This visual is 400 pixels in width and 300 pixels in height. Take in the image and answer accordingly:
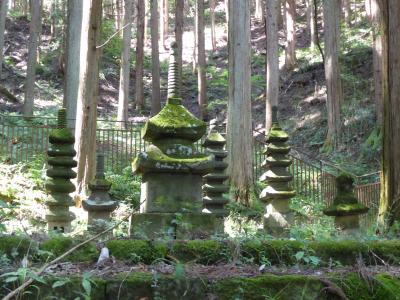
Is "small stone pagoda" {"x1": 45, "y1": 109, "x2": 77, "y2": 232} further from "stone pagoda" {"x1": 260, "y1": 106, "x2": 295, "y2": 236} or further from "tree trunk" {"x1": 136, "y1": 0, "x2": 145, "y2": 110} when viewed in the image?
"tree trunk" {"x1": 136, "y1": 0, "x2": 145, "y2": 110}

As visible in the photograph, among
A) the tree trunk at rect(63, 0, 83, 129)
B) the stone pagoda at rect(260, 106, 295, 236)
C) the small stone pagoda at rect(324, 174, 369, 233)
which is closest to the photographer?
the small stone pagoda at rect(324, 174, 369, 233)

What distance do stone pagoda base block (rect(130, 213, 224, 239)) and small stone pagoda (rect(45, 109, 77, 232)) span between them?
2.97 meters

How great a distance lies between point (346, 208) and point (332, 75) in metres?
15.9

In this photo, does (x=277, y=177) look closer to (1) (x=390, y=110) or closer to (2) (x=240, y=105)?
(1) (x=390, y=110)

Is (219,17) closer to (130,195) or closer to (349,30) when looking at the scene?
(349,30)

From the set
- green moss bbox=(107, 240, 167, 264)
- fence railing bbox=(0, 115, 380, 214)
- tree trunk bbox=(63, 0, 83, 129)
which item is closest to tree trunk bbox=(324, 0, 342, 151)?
fence railing bbox=(0, 115, 380, 214)

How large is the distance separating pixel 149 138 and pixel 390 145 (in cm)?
394

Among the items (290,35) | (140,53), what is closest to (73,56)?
(140,53)

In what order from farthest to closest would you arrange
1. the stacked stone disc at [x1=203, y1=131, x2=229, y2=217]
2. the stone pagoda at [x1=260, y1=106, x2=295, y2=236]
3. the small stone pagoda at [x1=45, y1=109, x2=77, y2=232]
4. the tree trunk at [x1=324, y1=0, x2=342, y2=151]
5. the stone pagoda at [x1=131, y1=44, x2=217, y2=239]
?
the tree trunk at [x1=324, y1=0, x2=342, y2=151] < the stacked stone disc at [x1=203, y1=131, x2=229, y2=217] < the stone pagoda at [x1=260, y1=106, x2=295, y2=236] < the small stone pagoda at [x1=45, y1=109, x2=77, y2=232] < the stone pagoda at [x1=131, y1=44, x2=217, y2=239]

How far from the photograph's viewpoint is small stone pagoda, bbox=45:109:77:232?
928 cm

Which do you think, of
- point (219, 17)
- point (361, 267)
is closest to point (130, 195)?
point (361, 267)

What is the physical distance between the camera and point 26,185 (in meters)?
13.0

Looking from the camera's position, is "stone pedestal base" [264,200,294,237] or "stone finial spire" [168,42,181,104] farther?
"stone pedestal base" [264,200,294,237]

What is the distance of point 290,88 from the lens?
3206 cm
